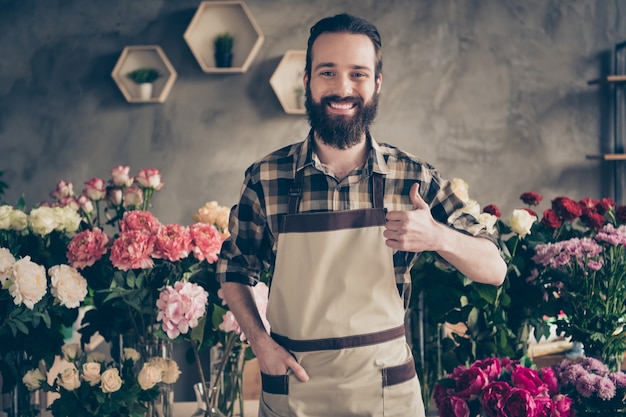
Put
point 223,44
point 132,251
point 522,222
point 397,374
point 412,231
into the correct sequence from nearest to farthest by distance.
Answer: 1. point 412,231
2. point 397,374
3. point 132,251
4. point 522,222
5. point 223,44

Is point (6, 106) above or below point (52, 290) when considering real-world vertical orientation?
above

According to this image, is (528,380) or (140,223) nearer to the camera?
(528,380)

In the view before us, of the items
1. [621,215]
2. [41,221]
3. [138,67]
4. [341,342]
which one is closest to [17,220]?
[41,221]

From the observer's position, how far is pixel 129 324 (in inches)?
58.6

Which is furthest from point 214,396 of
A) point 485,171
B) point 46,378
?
point 485,171

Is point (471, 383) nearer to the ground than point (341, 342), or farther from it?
nearer to the ground

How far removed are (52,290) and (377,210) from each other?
0.73m

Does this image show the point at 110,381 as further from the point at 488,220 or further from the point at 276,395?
the point at 488,220

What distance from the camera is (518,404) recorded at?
127cm

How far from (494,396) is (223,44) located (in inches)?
122

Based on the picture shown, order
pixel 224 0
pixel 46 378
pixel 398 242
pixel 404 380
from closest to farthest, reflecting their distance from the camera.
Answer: pixel 398 242 < pixel 404 380 < pixel 46 378 < pixel 224 0

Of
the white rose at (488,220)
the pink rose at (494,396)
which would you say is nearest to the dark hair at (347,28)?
the white rose at (488,220)

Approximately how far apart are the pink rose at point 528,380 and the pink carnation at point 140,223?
86 cm

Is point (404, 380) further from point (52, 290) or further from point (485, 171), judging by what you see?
point (485, 171)
